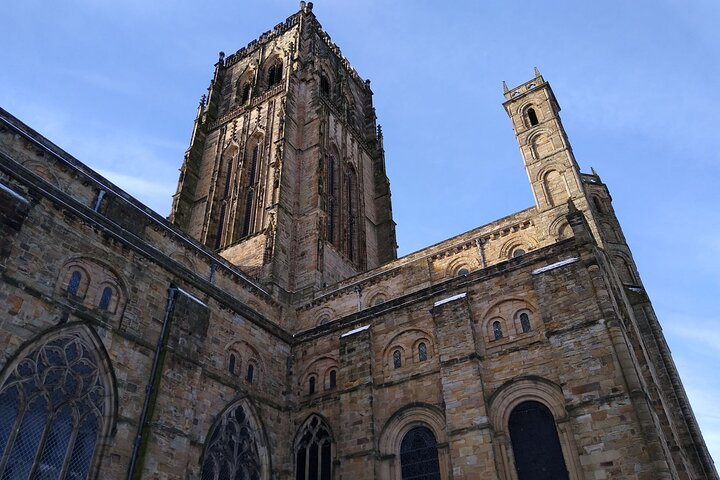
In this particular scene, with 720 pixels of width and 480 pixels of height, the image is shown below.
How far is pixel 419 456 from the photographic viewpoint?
1753 cm

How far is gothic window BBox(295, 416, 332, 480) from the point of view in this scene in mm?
18938

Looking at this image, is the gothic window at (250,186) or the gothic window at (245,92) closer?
the gothic window at (250,186)

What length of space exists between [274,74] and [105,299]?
98.8ft

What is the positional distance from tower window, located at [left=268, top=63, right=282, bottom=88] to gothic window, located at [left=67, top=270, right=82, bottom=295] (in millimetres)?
28760

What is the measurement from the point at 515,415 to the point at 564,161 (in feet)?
Answer: 38.7

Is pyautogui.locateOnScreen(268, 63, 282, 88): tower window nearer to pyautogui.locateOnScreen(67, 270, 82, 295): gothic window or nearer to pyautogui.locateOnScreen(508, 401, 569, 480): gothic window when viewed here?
pyautogui.locateOnScreen(67, 270, 82, 295): gothic window

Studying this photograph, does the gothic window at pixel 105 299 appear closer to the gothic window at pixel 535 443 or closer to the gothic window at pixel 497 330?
the gothic window at pixel 497 330

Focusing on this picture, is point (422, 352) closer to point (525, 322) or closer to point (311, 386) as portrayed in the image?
point (525, 322)

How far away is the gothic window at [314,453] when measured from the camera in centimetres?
1894

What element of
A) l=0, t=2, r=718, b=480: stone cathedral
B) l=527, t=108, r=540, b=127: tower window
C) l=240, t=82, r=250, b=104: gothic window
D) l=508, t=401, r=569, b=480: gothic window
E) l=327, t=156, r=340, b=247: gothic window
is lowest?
l=508, t=401, r=569, b=480: gothic window

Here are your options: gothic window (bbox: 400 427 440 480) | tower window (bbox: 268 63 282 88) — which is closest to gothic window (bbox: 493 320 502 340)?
gothic window (bbox: 400 427 440 480)

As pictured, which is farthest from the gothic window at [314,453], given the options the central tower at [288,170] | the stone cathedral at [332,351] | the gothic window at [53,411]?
the central tower at [288,170]

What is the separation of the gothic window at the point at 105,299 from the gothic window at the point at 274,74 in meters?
28.5

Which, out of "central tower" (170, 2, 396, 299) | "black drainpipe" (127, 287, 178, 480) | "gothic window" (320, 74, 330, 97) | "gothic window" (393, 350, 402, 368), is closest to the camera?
"black drainpipe" (127, 287, 178, 480)
